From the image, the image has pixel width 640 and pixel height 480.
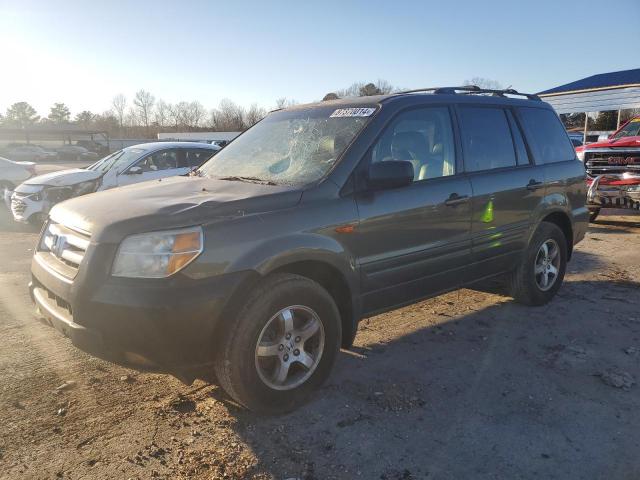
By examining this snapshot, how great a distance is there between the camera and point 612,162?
9891 millimetres

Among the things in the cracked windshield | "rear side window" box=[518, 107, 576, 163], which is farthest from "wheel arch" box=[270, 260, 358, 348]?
"rear side window" box=[518, 107, 576, 163]

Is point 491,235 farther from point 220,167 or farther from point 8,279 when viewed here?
point 8,279

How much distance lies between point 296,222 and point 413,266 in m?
1.10

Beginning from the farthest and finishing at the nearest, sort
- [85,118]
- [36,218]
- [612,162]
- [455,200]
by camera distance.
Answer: [85,118] < [612,162] < [36,218] < [455,200]

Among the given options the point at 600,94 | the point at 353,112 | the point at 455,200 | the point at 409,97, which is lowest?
the point at 455,200

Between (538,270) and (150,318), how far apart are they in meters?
3.93

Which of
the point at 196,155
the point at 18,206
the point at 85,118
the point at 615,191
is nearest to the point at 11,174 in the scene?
the point at 18,206

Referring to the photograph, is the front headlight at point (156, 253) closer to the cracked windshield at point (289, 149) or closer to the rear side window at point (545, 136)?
the cracked windshield at point (289, 149)

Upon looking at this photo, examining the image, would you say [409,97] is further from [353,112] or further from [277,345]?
[277,345]

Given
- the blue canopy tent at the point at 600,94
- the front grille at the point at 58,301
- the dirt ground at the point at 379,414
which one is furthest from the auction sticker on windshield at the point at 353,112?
the blue canopy tent at the point at 600,94

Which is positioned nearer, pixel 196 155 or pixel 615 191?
pixel 615 191

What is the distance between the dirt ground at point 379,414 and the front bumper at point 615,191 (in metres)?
5.60

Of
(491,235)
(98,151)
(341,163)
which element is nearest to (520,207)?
(491,235)

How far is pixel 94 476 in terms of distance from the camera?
2.49m
